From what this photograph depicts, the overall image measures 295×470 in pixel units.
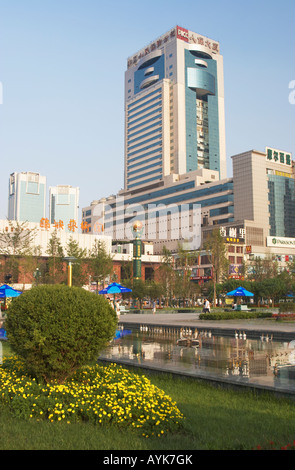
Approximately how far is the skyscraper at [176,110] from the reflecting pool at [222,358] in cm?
12353

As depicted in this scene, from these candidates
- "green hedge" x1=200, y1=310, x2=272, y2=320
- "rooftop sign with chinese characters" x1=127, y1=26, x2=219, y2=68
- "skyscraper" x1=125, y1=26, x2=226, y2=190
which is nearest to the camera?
"green hedge" x1=200, y1=310, x2=272, y2=320

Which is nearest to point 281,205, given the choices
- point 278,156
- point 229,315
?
point 278,156

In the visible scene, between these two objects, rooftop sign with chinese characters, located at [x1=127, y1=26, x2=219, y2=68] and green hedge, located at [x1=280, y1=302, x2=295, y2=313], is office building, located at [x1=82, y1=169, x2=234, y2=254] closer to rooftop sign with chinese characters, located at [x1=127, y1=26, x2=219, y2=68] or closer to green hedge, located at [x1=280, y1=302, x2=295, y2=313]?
rooftop sign with chinese characters, located at [x1=127, y1=26, x2=219, y2=68]

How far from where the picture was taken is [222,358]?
11.6 m

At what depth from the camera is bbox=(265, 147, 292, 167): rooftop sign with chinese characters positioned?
106500 millimetres

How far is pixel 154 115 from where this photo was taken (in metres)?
145

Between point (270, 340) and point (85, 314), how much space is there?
11662 mm

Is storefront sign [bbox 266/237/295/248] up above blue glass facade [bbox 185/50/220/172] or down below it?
below

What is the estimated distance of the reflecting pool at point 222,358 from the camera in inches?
336

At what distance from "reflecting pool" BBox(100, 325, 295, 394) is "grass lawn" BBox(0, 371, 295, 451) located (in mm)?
1023

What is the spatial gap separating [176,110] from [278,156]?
4380 centimetres

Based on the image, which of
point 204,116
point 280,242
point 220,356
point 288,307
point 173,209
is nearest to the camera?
point 220,356

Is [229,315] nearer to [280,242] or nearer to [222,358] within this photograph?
[222,358]

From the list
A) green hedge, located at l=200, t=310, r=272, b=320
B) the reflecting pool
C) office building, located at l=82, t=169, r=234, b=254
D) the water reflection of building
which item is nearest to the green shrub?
the reflecting pool
